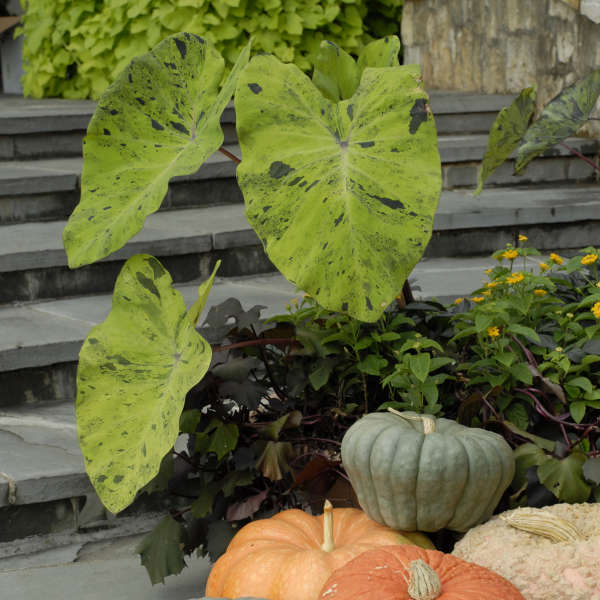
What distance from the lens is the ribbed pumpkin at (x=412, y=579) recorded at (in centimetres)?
141

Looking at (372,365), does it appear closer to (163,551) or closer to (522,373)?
(522,373)

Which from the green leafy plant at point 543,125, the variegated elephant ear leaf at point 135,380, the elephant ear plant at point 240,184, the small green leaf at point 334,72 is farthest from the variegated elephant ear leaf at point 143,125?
the green leafy plant at point 543,125

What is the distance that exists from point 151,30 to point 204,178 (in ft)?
4.40

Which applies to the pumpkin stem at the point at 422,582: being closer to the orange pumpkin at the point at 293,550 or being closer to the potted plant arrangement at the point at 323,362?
the potted plant arrangement at the point at 323,362

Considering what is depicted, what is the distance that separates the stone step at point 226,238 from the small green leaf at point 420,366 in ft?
4.63

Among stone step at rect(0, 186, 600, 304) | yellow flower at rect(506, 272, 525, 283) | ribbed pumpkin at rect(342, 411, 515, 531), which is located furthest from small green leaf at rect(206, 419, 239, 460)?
stone step at rect(0, 186, 600, 304)

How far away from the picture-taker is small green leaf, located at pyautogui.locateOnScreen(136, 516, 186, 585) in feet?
5.94

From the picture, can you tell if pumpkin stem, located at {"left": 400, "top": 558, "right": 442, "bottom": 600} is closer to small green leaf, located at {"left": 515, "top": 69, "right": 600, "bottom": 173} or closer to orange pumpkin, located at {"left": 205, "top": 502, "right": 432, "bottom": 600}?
orange pumpkin, located at {"left": 205, "top": 502, "right": 432, "bottom": 600}

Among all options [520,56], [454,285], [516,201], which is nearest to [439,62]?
[520,56]

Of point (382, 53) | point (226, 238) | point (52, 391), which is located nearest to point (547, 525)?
point (382, 53)

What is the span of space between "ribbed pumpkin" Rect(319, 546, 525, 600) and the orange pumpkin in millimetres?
120

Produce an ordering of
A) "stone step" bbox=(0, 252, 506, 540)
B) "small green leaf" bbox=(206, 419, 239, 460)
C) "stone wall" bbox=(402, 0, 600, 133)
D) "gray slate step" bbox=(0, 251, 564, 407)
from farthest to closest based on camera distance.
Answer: "stone wall" bbox=(402, 0, 600, 133)
"gray slate step" bbox=(0, 251, 564, 407)
"stone step" bbox=(0, 252, 506, 540)
"small green leaf" bbox=(206, 419, 239, 460)

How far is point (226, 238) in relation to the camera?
308cm

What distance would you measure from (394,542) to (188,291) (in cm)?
145
